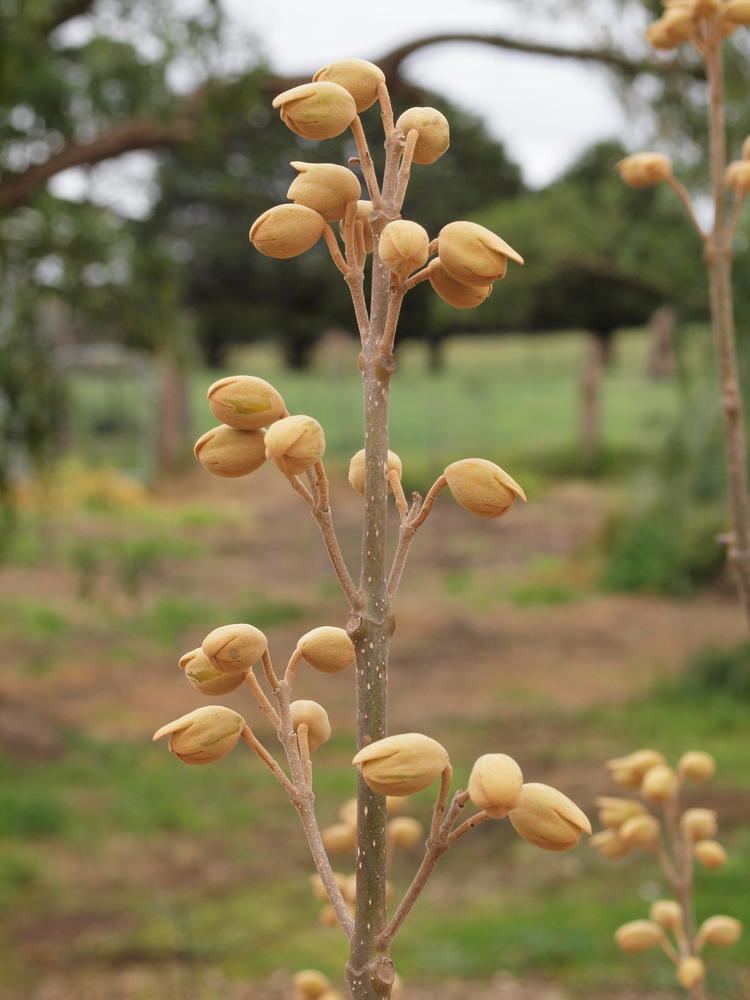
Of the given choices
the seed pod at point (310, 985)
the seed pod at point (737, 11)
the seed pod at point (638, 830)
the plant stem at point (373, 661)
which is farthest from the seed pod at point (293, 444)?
the seed pod at point (737, 11)

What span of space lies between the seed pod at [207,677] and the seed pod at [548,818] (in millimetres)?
174

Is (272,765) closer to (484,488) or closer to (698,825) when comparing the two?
(484,488)

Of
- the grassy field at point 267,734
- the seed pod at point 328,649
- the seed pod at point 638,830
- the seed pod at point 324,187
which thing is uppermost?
the seed pod at point 324,187

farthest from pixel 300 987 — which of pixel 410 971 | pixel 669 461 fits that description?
pixel 669 461

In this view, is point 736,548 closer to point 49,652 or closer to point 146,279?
point 146,279

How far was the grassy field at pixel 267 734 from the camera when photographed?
3.77m

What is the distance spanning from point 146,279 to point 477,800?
550 cm

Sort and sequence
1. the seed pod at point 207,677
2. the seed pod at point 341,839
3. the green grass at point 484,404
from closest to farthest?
1. the seed pod at point 207,677
2. the seed pod at point 341,839
3. the green grass at point 484,404

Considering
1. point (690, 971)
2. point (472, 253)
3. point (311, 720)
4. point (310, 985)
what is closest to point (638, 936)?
point (690, 971)

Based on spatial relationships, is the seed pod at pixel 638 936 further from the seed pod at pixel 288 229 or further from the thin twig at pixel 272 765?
the seed pod at pixel 288 229

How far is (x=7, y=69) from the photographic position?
496cm

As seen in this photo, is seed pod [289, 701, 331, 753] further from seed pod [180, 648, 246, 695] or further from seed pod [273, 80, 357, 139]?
seed pod [273, 80, 357, 139]

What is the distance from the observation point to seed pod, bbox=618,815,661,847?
118 centimetres

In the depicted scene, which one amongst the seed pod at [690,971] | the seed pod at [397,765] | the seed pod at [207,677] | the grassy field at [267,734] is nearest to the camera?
the seed pod at [397,765]
